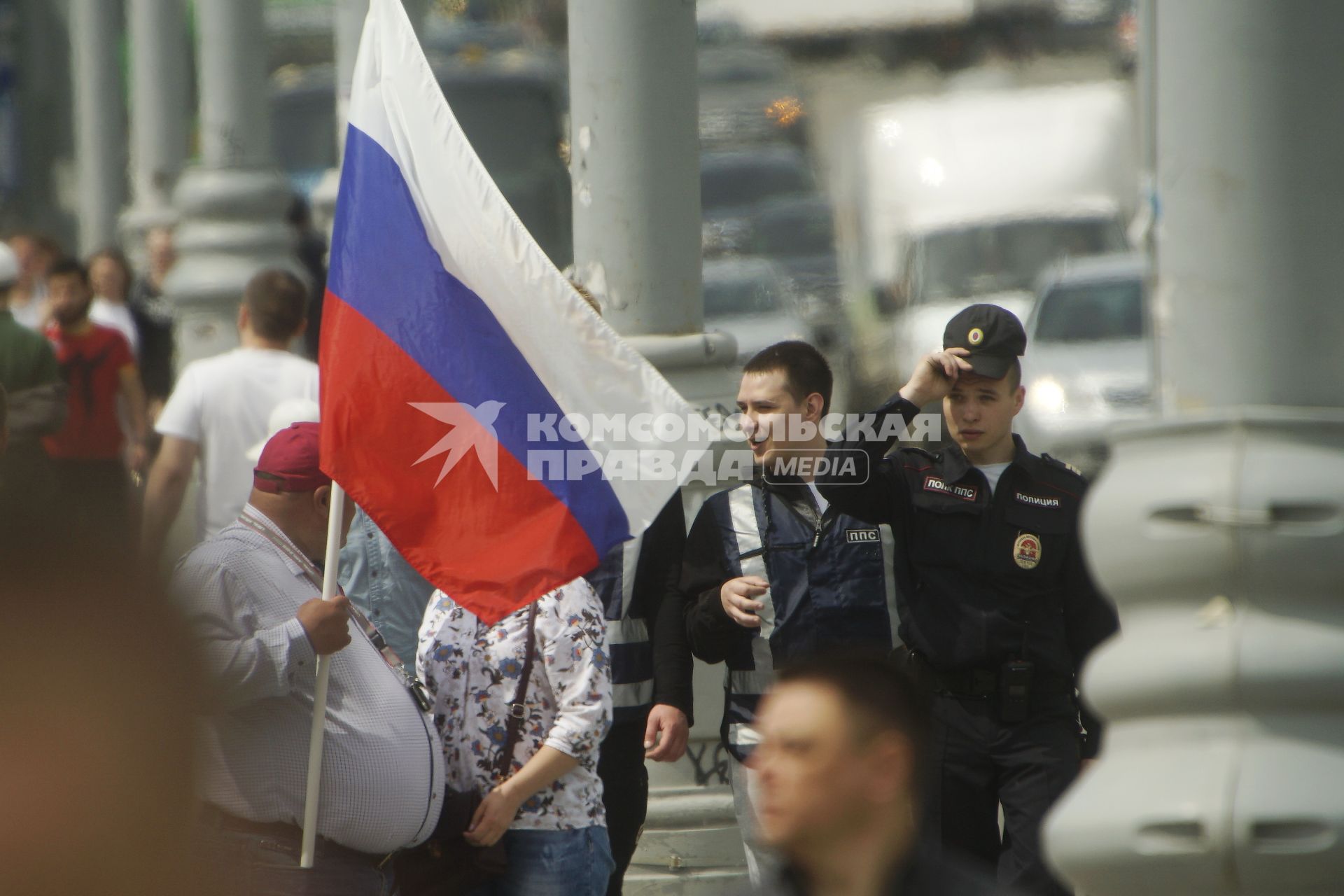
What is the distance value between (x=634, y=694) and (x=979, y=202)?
1520 cm

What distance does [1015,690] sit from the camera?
4797mm

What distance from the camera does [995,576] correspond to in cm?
487

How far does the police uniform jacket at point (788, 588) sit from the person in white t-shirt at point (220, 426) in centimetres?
269

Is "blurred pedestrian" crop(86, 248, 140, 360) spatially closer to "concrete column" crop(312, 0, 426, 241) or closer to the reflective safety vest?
"concrete column" crop(312, 0, 426, 241)

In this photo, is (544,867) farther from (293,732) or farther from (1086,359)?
(1086,359)

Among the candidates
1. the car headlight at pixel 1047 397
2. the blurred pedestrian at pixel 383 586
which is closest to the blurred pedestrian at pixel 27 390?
the blurred pedestrian at pixel 383 586

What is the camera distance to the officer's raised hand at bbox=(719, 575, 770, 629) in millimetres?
4977

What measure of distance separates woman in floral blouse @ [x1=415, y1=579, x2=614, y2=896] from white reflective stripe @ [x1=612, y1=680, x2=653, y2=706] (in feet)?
2.62

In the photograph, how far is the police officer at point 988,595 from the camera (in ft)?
15.8

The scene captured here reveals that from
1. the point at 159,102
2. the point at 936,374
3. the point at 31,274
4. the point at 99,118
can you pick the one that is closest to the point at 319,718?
the point at 936,374

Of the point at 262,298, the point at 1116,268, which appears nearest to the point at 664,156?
the point at 262,298

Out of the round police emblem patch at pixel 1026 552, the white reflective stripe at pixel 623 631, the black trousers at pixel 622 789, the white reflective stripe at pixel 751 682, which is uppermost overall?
the round police emblem patch at pixel 1026 552

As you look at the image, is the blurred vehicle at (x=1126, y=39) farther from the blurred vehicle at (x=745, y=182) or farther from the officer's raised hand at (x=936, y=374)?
the officer's raised hand at (x=936, y=374)

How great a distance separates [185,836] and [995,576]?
359 cm
